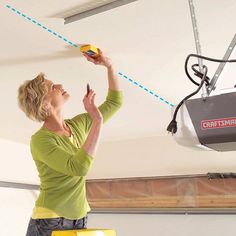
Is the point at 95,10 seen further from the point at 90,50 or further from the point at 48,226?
the point at 48,226

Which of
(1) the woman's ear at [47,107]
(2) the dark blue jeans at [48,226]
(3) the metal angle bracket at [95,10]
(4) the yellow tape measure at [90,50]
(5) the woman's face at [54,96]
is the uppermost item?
(3) the metal angle bracket at [95,10]

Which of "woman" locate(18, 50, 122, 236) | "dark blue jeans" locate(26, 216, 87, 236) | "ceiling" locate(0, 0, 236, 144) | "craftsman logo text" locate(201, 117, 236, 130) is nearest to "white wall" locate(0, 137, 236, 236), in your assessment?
"ceiling" locate(0, 0, 236, 144)

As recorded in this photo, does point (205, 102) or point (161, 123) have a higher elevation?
point (161, 123)

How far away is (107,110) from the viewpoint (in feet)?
6.07

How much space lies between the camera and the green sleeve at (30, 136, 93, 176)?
1.35 metres

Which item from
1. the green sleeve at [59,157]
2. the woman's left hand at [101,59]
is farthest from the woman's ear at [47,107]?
the woman's left hand at [101,59]

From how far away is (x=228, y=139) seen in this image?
3.74 ft

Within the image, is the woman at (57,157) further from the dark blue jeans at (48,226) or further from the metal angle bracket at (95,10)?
the metal angle bracket at (95,10)

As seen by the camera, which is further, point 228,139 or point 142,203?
point 142,203

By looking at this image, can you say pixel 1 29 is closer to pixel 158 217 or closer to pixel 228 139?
pixel 228 139

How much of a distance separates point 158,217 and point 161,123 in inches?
47.4

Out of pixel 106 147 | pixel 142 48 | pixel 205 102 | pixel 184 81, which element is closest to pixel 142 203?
pixel 106 147

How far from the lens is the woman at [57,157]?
1.39 meters

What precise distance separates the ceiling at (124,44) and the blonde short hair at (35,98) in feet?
1.26
